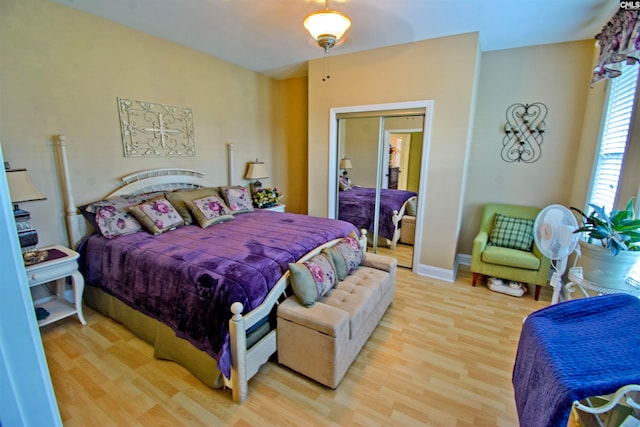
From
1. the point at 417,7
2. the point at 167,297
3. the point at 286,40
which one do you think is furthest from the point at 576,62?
the point at 167,297

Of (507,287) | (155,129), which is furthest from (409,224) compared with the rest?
(155,129)

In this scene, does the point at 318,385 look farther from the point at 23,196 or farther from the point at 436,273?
the point at 23,196

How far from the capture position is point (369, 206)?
13.3 feet

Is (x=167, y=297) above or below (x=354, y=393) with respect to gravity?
above

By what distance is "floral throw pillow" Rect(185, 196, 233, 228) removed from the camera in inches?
120

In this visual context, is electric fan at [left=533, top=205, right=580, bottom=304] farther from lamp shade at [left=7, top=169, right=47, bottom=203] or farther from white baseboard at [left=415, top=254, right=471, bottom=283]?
lamp shade at [left=7, top=169, right=47, bottom=203]

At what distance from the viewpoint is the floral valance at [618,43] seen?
1.84m

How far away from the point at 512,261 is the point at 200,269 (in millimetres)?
3122

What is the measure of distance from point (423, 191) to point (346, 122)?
56.1 inches

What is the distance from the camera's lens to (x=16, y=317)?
0.54 meters

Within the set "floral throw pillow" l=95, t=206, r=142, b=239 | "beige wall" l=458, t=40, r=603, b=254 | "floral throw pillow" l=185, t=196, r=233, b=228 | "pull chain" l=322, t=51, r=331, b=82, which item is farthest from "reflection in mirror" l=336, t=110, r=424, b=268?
"floral throw pillow" l=95, t=206, r=142, b=239

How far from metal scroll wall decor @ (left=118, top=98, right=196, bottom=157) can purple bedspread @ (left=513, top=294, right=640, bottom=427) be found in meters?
3.77

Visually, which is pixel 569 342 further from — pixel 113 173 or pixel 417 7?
pixel 113 173

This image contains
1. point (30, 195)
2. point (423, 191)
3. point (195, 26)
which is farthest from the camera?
point (423, 191)
